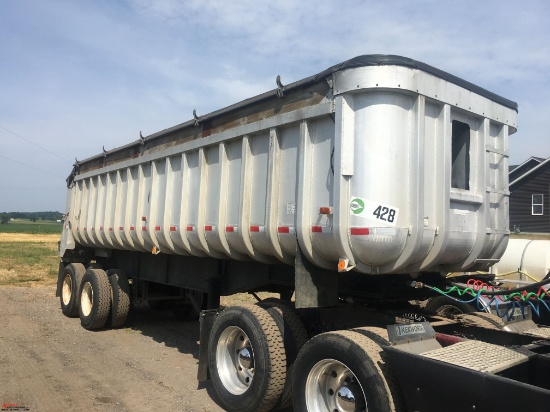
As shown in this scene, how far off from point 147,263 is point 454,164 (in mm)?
5593

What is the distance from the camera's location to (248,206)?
5.18 meters

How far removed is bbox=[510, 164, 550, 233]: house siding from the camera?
89.1 ft

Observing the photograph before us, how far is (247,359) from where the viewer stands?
4.91 metres

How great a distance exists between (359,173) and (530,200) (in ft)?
91.4

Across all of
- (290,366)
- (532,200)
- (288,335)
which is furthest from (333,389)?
(532,200)

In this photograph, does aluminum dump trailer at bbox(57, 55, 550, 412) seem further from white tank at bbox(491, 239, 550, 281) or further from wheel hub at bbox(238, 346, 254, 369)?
white tank at bbox(491, 239, 550, 281)

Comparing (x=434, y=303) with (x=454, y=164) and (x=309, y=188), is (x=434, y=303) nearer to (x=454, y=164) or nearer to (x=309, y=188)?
(x=454, y=164)

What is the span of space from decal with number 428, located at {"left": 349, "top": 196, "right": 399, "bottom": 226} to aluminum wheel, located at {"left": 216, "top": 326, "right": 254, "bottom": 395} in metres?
1.89

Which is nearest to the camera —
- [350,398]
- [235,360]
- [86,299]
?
[350,398]

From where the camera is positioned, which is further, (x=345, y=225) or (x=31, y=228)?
(x=31, y=228)

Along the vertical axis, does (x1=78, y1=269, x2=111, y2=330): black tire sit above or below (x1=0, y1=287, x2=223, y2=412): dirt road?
above

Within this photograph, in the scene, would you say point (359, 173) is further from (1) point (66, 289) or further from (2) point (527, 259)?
(1) point (66, 289)

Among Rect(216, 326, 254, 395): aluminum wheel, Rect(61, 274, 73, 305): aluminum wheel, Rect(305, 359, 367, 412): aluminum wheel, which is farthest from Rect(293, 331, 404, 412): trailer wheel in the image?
Rect(61, 274, 73, 305): aluminum wheel

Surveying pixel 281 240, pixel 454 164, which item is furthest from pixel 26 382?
pixel 454 164
